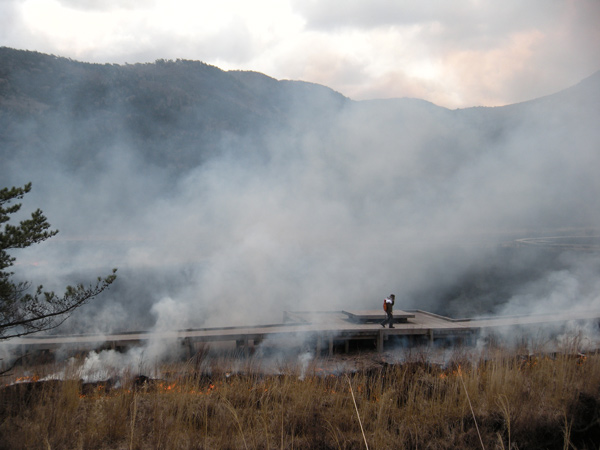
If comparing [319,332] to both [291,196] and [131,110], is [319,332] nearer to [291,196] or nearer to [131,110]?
[291,196]

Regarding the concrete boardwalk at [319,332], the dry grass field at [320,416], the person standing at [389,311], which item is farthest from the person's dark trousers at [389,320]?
the dry grass field at [320,416]

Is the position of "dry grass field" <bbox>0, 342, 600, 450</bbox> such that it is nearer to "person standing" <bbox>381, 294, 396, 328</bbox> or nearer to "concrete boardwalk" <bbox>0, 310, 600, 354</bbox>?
"concrete boardwalk" <bbox>0, 310, 600, 354</bbox>

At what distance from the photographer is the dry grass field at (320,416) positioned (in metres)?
4.22

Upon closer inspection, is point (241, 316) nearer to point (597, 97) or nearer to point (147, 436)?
point (147, 436)

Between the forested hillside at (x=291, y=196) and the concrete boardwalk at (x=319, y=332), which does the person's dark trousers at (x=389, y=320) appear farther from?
the forested hillside at (x=291, y=196)

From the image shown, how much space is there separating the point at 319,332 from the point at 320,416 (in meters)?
7.29

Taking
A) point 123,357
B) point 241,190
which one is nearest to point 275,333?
point 123,357

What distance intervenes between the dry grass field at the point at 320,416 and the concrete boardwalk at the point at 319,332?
18.0 ft

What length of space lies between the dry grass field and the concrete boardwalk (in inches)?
217

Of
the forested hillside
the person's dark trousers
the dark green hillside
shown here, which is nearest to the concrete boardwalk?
the person's dark trousers

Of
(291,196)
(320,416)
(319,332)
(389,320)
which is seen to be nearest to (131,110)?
(291,196)

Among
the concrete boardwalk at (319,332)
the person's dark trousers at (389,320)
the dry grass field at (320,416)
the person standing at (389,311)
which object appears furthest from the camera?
the person's dark trousers at (389,320)

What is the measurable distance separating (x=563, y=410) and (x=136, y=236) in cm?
3103

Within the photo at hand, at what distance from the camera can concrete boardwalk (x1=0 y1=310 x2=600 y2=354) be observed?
429 inches
